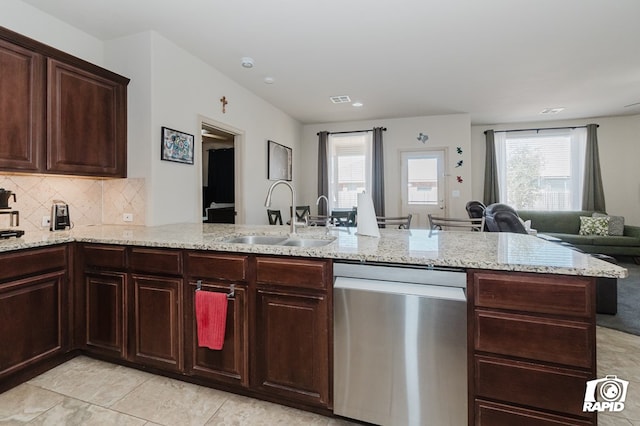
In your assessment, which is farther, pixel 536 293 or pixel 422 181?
pixel 422 181

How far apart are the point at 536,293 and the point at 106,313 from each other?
2.59 meters

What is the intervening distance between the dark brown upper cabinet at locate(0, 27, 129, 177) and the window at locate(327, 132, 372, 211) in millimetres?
4321

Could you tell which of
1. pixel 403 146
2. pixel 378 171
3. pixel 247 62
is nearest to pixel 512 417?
pixel 247 62

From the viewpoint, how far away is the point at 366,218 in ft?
6.98

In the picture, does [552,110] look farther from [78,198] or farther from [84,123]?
[78,198]

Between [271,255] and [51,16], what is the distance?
9.39 ft

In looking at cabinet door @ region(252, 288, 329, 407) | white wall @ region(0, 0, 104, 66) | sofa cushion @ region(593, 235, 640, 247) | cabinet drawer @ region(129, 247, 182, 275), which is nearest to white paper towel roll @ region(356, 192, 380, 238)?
cabinet door @ region(252, 288, 329, 407)

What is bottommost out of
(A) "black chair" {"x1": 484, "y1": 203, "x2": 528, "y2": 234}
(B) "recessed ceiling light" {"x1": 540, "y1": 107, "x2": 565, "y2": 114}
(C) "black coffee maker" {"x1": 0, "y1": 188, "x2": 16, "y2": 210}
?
(A) "black chair" {"x1": 484, "y1": 203, "x2": 528, "y2": 234}

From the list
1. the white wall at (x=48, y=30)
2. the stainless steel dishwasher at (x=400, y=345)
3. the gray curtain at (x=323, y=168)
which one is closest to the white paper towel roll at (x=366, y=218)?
the stainless steel dishwasher at (x=400, y=345)

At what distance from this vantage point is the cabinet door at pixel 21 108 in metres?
2.12

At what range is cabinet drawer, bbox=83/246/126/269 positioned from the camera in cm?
212

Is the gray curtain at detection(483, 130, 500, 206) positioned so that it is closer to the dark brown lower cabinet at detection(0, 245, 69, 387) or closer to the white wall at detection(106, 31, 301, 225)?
the white wall at detection(106, 31, 301, 225)

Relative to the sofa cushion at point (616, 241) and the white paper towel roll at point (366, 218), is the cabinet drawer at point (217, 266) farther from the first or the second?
the sofa cushion at point (616, 241)

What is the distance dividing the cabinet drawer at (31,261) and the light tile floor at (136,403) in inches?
28.4
